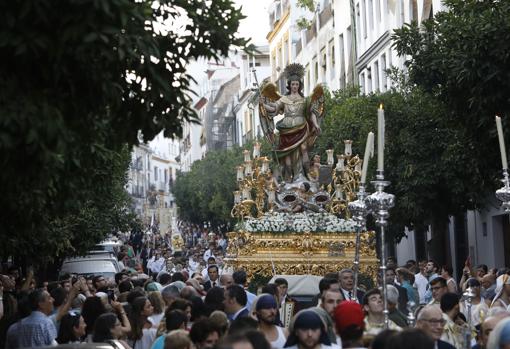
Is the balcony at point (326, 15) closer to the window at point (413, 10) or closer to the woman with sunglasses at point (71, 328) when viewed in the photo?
the window at point (413, 10)

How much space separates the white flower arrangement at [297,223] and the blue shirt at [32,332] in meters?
8.67

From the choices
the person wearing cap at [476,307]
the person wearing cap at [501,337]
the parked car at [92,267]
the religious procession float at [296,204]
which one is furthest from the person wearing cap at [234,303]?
the parked car at [92,267]

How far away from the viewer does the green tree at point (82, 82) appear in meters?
9.70

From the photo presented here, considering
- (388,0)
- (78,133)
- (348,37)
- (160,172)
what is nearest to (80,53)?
(78,133)

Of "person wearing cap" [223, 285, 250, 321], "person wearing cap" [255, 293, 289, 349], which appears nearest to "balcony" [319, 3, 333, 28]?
"person wearing cap" [223, 285, 250, 321]

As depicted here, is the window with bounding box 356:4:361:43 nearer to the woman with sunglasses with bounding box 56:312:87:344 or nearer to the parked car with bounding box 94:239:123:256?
the parked car with bounding box 94:239:123:256

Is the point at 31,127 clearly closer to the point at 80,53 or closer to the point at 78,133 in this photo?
the point at 80,53

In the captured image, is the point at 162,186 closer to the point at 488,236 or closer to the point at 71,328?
the point at 488,236

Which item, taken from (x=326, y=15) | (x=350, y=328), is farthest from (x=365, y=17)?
(x=350, y=328)

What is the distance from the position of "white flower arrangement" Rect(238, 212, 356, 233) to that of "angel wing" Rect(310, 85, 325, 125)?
1935mm

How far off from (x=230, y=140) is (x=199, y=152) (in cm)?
2724

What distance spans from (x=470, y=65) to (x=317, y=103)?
2.73 m

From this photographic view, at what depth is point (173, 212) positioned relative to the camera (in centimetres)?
12962

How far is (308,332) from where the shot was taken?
962 cm
